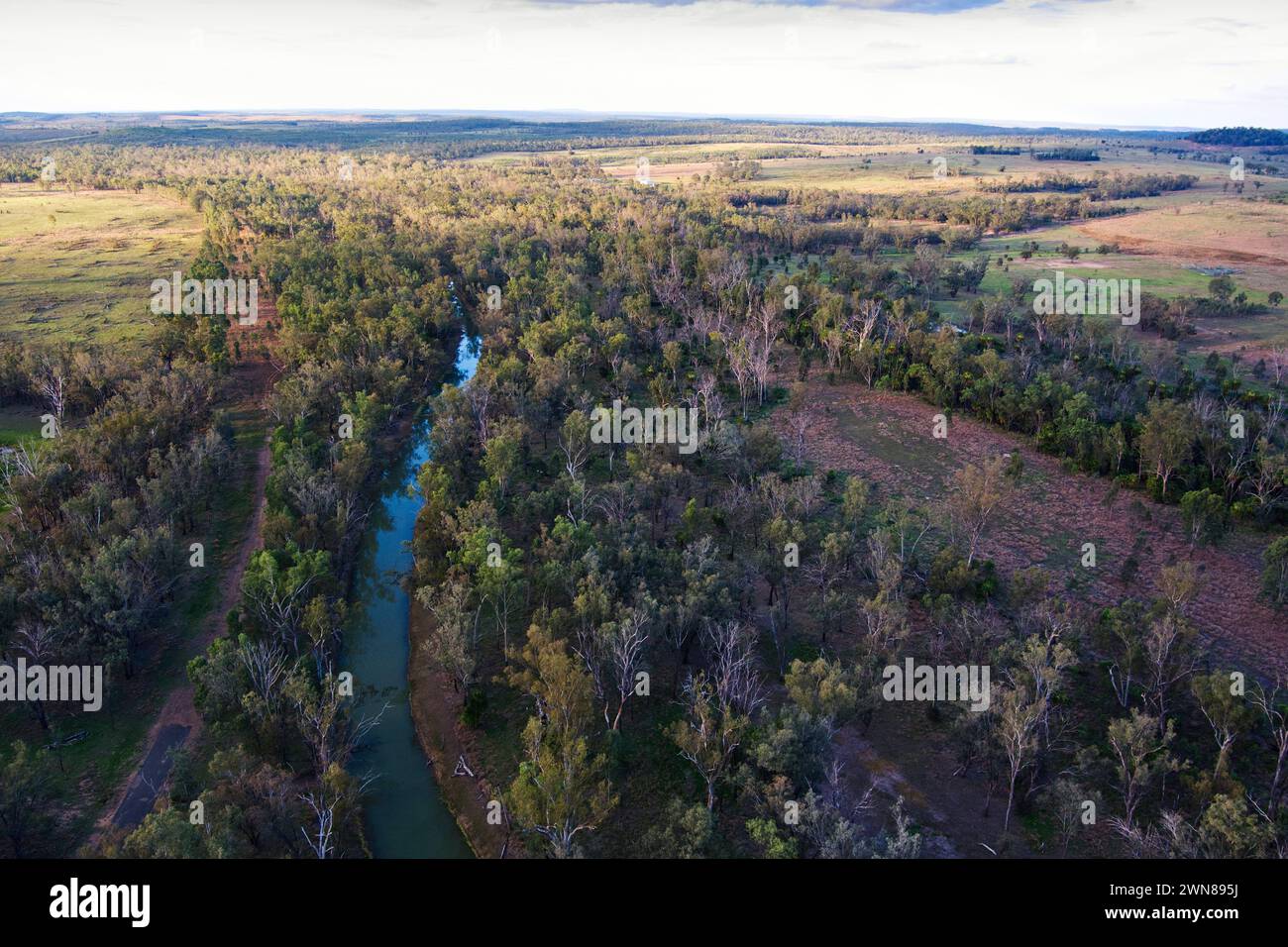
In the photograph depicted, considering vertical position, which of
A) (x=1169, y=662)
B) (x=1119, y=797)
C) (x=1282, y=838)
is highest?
(x=1169, y=662)

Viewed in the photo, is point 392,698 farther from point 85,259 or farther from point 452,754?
point 85,259

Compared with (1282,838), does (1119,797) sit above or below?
below

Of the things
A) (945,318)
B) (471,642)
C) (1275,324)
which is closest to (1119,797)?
(471,642)

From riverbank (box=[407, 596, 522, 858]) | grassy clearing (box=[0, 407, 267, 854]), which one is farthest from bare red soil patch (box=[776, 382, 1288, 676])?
grassy clearing (box=[0, 407, 267, 854])

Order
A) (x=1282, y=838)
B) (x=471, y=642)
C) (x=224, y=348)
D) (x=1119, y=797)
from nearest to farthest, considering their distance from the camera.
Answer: (x=1282, y=838)
(x=1119, y=797)
(x=471, y=642)
(x=224, y=348)
